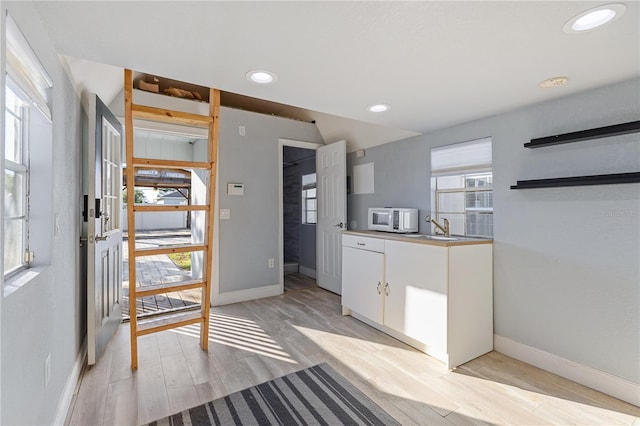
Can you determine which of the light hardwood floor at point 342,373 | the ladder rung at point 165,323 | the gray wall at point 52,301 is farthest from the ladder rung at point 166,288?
the light hardwood floor at point 342,373

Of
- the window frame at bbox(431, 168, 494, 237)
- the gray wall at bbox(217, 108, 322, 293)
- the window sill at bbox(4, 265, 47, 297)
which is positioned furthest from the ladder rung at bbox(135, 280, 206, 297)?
the window frame at bbox(431, 168, 494, 237)

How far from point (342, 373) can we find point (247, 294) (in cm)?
202

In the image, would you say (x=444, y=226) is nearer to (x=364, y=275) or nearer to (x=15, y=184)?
(x=364, y=275)

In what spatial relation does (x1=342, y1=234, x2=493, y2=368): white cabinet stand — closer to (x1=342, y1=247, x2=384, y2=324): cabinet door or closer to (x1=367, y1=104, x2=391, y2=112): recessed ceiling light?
(x1=342, y1=247, x2=384, y2=324): cabinet door

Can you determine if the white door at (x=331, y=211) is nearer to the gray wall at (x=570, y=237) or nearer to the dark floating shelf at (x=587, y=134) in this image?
the gray wall at (x=570, y=237)

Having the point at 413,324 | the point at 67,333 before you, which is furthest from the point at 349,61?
the point at 67,333

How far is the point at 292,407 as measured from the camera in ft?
5.94

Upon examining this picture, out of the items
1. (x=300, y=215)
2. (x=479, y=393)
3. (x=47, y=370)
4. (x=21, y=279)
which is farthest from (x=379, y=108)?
(x=300, y=215)

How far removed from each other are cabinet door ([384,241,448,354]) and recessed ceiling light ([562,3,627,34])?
146 cm

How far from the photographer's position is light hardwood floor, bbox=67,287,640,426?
1758 mm

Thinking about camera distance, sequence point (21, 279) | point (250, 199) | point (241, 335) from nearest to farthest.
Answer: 1. point (21, 279)
2. point (241, 335)
3. point (250, 199)

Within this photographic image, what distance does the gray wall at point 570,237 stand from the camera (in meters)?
1.90

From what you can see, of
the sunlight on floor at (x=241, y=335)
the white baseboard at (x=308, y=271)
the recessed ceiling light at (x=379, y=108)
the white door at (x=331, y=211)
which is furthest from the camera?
the white baseboard at (x=308, y=271)

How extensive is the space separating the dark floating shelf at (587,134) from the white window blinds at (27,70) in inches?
118
